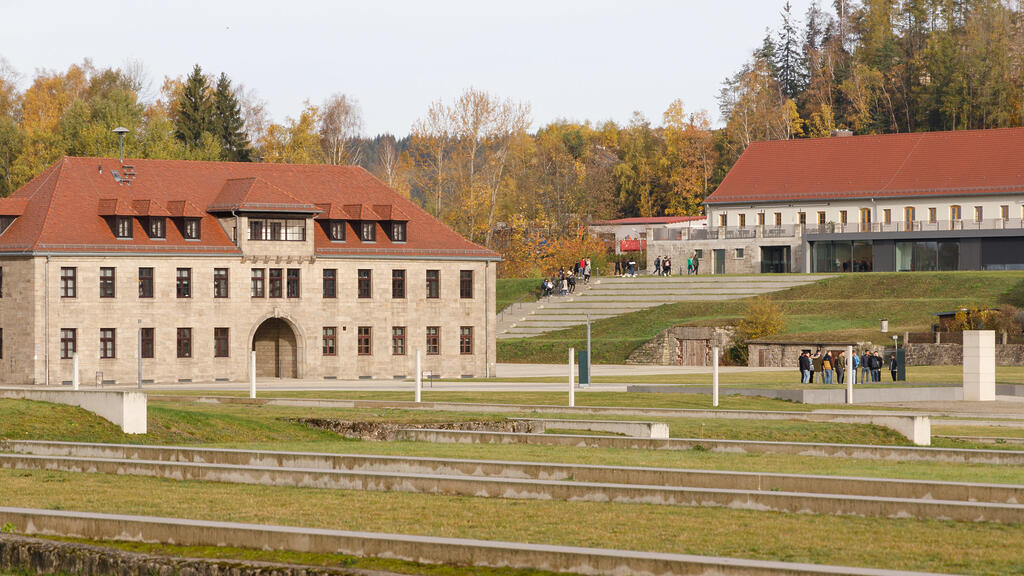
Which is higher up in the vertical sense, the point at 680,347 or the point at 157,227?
the point at 157,227

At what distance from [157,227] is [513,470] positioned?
44272 millimetres

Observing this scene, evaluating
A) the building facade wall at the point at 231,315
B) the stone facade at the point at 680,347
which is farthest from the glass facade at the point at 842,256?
the building facade wall at the point at 231,315

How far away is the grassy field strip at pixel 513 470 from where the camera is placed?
1653cm

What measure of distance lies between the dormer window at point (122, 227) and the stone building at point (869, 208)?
49462 mm

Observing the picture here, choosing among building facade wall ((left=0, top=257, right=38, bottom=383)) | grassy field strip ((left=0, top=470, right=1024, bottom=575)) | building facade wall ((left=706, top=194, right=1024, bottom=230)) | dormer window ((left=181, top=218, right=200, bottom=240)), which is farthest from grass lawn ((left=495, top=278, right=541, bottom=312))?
grassy field strip ((left=0, top=470, right=1024, bottom=575))

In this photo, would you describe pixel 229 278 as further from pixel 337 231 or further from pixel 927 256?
pixel 927 256

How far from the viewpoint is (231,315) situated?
202ft

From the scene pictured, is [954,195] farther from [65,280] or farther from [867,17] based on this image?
[65,280]

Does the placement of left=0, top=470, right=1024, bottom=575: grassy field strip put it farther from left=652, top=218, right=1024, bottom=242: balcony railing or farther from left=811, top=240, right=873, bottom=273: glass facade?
left=811, top=240, right=873, bottom=273: glass facade

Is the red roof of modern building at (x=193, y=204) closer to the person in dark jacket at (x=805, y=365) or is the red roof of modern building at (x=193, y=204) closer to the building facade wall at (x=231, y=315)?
the building facade wall at (x=231, y=315)

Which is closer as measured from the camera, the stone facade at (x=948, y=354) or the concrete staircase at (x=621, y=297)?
the stone facade at (x=948, y=354)

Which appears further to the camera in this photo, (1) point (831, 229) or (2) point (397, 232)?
(1) point (831, 229)

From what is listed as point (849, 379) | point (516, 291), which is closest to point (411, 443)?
point (849, 379)

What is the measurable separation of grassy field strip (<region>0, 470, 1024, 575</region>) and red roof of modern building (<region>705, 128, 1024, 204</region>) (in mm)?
83487
